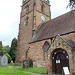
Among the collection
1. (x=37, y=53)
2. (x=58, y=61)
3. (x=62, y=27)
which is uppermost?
(x=62, y=27)

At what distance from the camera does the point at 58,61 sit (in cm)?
1093

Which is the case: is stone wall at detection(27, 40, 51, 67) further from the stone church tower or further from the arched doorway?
the arched doorway

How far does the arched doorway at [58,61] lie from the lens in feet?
34.5

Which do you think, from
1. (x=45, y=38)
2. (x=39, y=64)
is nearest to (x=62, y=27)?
(x=45, y=38)

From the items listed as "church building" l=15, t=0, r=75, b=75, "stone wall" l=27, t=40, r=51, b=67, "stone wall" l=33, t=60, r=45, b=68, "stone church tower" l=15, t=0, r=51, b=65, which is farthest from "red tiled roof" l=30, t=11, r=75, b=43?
"stone church tower" l=15, t=0, r=51, b=65

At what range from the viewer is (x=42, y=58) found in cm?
1661

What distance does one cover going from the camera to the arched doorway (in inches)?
414

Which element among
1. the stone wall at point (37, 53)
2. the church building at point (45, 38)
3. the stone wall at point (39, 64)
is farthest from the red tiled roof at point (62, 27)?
the stone wall at point (39, 64)

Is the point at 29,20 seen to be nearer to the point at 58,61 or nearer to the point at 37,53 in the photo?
the point at 37,53

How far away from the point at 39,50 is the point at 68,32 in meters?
6.52

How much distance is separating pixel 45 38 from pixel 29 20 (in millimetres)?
9912

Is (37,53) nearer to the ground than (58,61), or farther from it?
farther from it

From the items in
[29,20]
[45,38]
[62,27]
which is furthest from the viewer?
[29,20]

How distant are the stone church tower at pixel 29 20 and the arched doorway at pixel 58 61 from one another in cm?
1111
